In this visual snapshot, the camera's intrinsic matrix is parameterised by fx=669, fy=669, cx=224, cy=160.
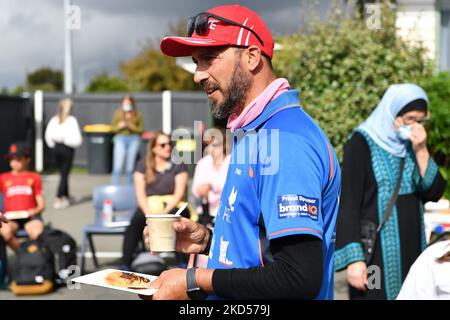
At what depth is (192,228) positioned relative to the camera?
2594 mm

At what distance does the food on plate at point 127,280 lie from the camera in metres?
2.31

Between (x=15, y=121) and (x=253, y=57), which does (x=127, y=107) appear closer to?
(x=15, y=121)

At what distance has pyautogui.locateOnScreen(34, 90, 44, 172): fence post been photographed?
2122 centimetres

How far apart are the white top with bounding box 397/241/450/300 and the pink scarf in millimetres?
1410

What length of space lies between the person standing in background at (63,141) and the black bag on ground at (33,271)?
20.4 ft

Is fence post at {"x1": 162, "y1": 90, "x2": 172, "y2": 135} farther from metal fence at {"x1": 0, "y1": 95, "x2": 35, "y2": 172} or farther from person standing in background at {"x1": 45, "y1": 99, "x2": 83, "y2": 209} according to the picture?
person standing in background at {"x1": 45, "y1": 99, "x2": 83, "y2": 209}

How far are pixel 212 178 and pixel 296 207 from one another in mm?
5460

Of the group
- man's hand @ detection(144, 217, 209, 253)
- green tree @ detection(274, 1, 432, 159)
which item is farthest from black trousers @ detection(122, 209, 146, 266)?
man's hand @ detection(144, 217, 209, 253)

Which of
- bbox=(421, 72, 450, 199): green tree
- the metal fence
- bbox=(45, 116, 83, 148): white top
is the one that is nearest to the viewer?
bbox=(421, 72, 450, 199): green tree

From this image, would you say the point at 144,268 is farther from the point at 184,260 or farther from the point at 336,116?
the point at 336,116

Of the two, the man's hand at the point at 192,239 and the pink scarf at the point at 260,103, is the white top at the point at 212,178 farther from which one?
the pink scarf at the point at 260,103

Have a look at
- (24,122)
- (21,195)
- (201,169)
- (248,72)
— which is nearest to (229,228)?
(248,72)

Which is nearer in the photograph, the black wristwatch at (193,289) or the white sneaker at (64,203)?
the black wristwatch at (193,289)

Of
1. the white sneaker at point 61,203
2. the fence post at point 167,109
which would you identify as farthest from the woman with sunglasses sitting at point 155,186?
the fence post at point 167,109
